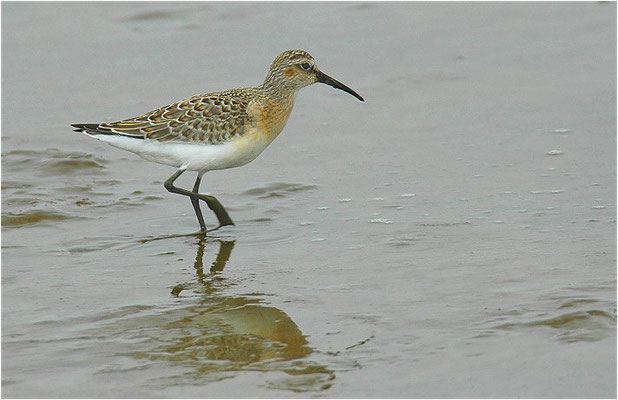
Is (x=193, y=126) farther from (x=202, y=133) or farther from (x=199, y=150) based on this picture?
(x=199, y=150)

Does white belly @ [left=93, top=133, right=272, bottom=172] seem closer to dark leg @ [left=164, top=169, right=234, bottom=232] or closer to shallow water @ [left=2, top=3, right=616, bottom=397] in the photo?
dark leg @ [left=164, top=169, right=234, bottom=232]

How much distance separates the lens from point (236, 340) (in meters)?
6.88

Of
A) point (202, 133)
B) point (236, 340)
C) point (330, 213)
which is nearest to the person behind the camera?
point (236, 340)

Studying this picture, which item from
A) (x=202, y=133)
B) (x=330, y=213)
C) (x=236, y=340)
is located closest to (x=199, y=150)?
(x=202, y=133)

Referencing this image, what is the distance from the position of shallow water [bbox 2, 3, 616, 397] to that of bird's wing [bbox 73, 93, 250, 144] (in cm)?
75

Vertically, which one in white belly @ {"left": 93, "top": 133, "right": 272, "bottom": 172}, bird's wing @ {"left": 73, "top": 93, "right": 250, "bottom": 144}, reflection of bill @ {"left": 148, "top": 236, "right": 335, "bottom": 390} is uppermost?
bird's wing @ {"left": 73, "top": 93, "right": 250, "bottom": 144}

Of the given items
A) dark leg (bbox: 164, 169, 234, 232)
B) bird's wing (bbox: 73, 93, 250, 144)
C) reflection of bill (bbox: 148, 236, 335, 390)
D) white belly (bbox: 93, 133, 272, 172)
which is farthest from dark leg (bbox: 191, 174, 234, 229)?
reflection of bill (bbox: 148, 236, 335, 390)

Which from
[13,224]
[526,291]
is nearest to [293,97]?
[13,224]

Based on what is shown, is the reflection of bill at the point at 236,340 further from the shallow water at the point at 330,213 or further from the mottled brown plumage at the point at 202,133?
the mottled brown plumage at the point at 202,133

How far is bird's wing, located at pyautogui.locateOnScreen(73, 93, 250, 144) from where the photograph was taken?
30.1 ft

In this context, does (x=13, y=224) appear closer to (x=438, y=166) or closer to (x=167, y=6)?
(x=438, y=166)

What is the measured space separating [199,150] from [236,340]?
270 centimetres

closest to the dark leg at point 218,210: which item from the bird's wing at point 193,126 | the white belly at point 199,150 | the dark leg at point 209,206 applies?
the dark leg at point 209,206

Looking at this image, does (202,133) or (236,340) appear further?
(202,133)
